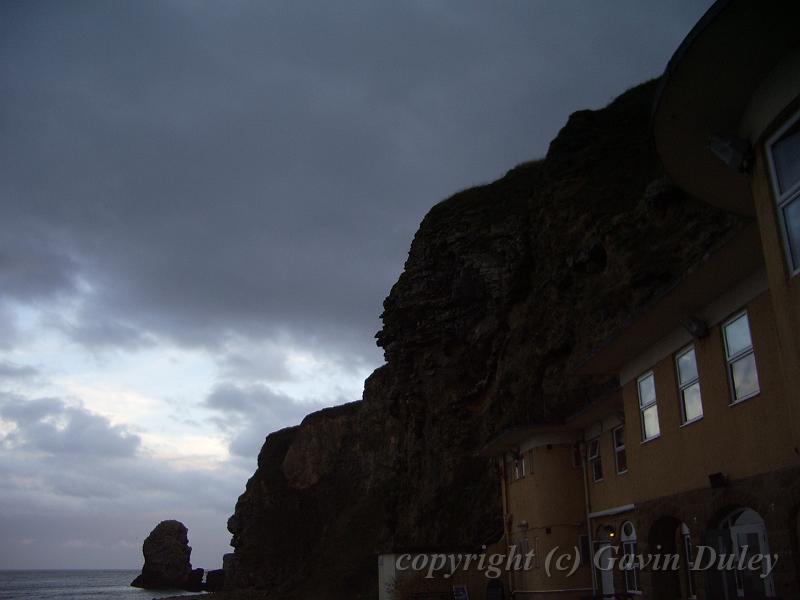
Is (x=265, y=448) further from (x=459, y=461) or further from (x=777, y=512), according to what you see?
(x=777, y=512)

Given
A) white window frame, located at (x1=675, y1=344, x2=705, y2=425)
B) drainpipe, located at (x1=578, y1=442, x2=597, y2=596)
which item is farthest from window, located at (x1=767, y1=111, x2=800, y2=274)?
drainpipe, located at (x1=578, y1=442, x2=597, y2=596)

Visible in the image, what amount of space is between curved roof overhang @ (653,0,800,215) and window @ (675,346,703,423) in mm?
3966

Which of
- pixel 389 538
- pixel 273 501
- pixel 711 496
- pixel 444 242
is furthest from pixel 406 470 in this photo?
pixel 273 501

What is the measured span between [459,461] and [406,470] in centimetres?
710

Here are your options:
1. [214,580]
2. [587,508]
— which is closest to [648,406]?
[587,508]

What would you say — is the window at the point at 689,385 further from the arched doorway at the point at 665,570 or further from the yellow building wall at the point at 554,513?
the yellow building wall at the point at 554,513

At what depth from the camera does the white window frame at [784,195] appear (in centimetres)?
730

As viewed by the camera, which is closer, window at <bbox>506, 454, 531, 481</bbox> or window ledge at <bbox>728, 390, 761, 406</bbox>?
window ledge at <bbox>728, 390, 761, 406</bbox>

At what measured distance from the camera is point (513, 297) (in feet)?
128

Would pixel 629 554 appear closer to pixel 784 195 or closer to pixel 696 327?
pixel 696 327

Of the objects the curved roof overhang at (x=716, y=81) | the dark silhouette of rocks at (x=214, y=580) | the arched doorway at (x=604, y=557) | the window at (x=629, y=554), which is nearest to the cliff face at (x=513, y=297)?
the arched doorway at (x=604, y=557)

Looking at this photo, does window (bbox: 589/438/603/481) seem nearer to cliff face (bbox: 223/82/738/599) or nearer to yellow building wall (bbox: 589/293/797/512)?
yellow building wall (bbox: 589/293/797/512)

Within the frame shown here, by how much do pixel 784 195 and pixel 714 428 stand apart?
18.2 feet

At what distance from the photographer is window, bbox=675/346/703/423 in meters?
12.7
